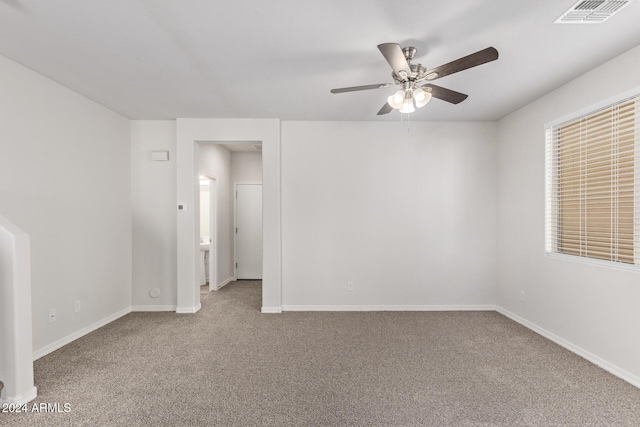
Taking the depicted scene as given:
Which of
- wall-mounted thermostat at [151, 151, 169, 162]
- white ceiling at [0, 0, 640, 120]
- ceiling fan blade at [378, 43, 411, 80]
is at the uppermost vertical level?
white ceiling at [0, 0, 640, 120]

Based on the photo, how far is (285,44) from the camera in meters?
2.37

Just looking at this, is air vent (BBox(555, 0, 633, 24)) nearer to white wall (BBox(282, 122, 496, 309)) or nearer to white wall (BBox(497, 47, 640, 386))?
white wall (BBox(497, 47, 640, 386))

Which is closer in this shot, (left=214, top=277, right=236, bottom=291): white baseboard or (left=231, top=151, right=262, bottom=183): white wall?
(left=214, top=277, right=236, bottom=291): white baseboard

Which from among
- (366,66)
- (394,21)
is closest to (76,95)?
(366,66)

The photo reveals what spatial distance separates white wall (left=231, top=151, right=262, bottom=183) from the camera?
6402 mm

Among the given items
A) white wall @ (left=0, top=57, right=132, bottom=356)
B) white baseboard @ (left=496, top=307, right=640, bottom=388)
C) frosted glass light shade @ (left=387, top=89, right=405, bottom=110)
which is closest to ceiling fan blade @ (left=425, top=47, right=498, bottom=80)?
frosted glass light shade @ (left=387, top=89, right=405, bottom=110)

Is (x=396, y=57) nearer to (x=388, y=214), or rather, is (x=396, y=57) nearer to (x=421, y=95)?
(x=421, y=95)

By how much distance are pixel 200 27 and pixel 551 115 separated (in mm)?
3418

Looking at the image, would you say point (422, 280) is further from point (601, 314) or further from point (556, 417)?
point (556, 417)

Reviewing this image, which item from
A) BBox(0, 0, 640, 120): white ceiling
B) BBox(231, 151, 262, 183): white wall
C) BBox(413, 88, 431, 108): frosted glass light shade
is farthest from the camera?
BBox(231, 151, 262, 183): white wall

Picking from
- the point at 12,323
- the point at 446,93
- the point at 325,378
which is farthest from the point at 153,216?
the point at 446,93

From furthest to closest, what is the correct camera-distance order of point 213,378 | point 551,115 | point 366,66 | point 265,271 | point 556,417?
point 265,271 → point 551,115 → point 366,66 → point 213,378 → point 556,417

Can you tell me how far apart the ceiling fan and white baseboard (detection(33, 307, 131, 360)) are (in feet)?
11.4

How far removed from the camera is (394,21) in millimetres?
2076
